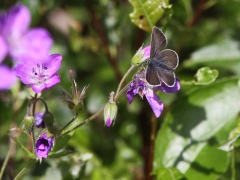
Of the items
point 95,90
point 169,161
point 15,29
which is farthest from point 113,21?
point 169,161

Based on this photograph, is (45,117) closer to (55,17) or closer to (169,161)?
(169,161)

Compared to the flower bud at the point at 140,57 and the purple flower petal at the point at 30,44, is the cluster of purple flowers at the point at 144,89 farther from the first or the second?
the purple flower petal at the point at 30,44

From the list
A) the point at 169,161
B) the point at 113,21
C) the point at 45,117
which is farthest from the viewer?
the point at 113,21

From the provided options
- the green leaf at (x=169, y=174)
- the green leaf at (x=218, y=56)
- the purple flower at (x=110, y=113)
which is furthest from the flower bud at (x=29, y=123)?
the green leaf at (x=218, y=56)

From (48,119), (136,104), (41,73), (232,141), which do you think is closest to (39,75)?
(41,73)

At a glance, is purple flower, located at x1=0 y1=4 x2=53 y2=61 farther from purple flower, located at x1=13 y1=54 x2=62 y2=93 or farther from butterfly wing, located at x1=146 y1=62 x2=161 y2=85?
A: butterfly wing, located at x1=146 y1=62 x2=161 y2=85

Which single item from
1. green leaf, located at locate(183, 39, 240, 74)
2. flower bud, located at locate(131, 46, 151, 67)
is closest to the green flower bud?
flower bud, located at locate(131, 46, 151, 67)
